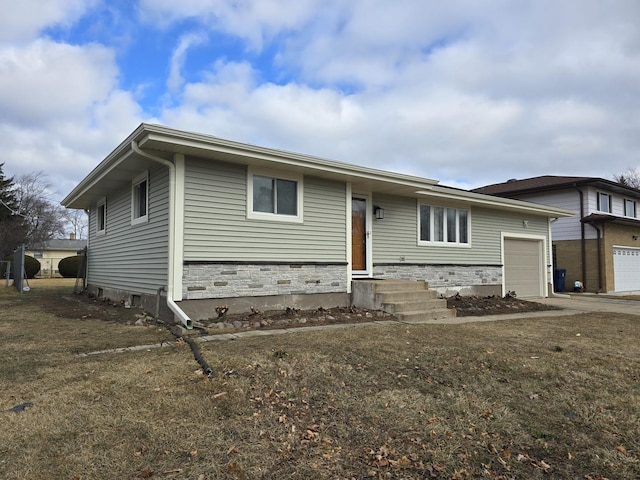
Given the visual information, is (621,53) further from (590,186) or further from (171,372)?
(171,372)

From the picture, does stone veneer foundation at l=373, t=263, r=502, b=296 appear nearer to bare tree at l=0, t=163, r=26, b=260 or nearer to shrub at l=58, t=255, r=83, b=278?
shrub at l=58, t=255, r=83, b=278

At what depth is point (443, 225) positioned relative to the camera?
1215cm

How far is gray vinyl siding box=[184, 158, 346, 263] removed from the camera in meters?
7.48

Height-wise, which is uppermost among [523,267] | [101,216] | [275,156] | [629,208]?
[629,208]

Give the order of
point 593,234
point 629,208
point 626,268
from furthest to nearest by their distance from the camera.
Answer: point 629,208
point 626,268
point 593,234

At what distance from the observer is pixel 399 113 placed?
56.9ft

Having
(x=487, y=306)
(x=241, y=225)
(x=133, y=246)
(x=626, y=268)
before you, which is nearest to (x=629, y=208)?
(x=626, y=268)

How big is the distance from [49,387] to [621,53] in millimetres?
14359

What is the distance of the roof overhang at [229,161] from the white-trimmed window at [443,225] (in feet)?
1.36

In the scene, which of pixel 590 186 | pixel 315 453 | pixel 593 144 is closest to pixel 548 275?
pixel 590 186

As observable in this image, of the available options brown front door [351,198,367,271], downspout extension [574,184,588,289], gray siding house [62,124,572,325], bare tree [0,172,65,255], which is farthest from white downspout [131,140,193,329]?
bare tree [0,172,65,255]

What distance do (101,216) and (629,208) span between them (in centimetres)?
2464

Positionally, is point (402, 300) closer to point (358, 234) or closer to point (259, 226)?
point (358, 234)

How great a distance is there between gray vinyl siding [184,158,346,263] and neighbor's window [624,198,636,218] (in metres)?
19.5
